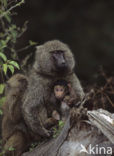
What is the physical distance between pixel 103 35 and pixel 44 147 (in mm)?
5975

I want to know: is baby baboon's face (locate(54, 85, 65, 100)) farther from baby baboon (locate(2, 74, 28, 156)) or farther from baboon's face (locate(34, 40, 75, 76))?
baby baboon (locate(2, 74, 28, 156))

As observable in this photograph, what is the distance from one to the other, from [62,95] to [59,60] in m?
0.53

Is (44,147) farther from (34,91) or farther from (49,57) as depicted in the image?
(49,57)

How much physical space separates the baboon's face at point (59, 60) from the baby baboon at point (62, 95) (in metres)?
0.19

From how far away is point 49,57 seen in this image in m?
6.22

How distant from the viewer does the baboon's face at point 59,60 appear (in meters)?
6.01

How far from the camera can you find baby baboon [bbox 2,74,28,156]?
19.9 feet

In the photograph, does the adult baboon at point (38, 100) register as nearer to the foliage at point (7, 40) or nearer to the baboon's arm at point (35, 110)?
the baboon's arm at point (35, 110)

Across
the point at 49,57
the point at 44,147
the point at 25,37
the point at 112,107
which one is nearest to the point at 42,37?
the point at 25,37

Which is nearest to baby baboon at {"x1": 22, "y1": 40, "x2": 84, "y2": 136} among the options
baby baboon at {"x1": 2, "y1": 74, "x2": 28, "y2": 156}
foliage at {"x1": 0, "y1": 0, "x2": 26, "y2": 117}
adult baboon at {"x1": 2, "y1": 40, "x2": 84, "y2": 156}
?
adult baboon at {"x1": 2, "y1": 40, "x2": 84, "y2": 156}

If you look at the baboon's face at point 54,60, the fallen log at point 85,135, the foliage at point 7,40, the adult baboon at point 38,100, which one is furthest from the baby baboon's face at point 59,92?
the fallen log at point 85,135

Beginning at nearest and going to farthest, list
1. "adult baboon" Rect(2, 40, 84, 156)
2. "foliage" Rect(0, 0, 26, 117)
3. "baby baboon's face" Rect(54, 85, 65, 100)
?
"foliage" Rect(0, 0, 26, 117)
"baby baboon's face" Rect(54, 85, 65, 100)
"adult baboon" Rect(2, 40, 84, 156)

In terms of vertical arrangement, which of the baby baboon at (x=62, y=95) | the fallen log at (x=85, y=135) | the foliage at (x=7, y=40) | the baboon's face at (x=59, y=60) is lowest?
the fallen log at (x=85, y=135)

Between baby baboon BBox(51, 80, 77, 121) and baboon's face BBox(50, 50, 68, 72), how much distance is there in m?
0.19
